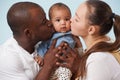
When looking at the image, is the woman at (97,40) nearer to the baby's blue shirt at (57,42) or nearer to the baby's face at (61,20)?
the baby's blue shirt at (57,42)

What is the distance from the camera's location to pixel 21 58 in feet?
5.01

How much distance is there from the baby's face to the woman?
0.98 feet

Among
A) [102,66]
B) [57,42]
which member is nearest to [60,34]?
[57,42]

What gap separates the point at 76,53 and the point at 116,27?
A: 28cm

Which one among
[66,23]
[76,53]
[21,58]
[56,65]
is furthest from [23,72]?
→ [66,23]

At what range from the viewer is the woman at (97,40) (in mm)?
1361

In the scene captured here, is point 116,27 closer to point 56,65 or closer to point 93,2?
point 93,2

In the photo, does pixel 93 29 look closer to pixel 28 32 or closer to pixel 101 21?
pixel 101 21

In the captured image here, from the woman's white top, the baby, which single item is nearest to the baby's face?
the baby

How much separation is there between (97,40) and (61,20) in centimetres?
42

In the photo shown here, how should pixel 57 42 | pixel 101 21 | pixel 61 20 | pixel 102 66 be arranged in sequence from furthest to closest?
pixel 61 20 → pixel 57 42 → pixel 101 21 → pixel 102 66

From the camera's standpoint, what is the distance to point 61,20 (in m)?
1.84

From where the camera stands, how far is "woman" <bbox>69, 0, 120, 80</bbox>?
4.47 ft

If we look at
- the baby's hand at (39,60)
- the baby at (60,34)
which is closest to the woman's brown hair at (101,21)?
the baby at (60,34)
